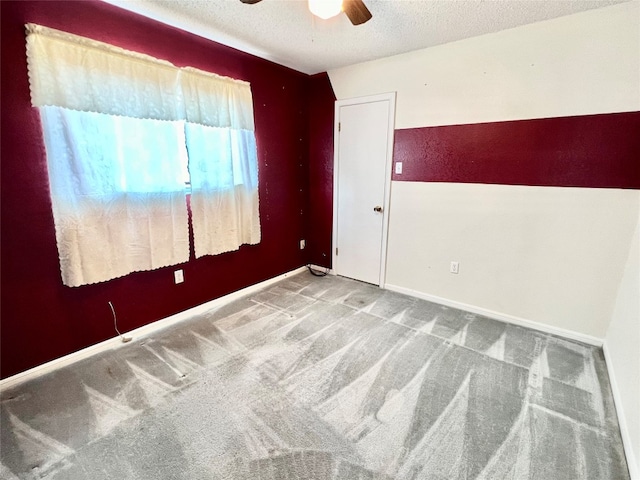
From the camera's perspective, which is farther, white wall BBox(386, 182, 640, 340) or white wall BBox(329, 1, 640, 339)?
white wall BBox(386, 182, 640, 340)

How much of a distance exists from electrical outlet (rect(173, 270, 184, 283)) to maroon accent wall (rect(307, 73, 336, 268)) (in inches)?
72.3

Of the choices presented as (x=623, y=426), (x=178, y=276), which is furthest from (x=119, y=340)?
(x=623, y=426)

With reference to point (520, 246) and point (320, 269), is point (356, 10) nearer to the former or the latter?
point (520, 246)

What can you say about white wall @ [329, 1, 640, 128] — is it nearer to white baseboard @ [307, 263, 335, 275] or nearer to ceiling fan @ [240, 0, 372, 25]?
ceiling fan @ [240, 0, 372, 25]

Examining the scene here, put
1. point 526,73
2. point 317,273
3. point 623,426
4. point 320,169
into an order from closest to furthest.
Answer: point 623,426 < point 526,73 < point 320,169 < point 317,273

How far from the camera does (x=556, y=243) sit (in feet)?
8.04

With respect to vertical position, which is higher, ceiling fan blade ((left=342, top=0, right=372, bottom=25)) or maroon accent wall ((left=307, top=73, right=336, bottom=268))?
ceiling fan blade ((left=342, top=0, right=372, bottom=25))

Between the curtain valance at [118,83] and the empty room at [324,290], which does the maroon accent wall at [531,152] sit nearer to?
the empty room at [324,290]

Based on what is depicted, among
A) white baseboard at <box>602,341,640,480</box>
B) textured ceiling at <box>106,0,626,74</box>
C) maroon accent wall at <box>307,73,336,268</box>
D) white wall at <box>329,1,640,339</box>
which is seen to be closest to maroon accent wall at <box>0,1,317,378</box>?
textured ceiling at <box>106,0,626,74</box>

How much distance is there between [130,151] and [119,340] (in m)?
1.46

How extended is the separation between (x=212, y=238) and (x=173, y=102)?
118cm

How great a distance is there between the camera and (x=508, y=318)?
9.01 feet

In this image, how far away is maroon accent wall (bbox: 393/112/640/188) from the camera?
2152 mm

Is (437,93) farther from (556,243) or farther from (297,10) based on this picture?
(556,243)
